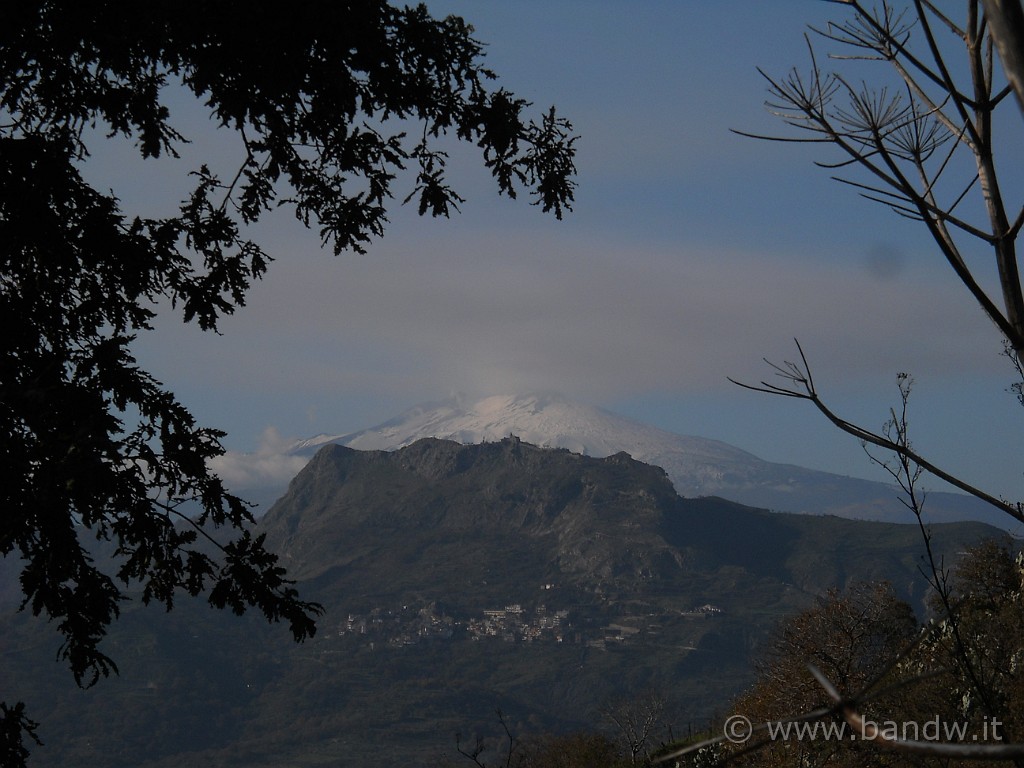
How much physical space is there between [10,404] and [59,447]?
2.01 ft

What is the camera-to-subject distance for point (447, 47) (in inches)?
340

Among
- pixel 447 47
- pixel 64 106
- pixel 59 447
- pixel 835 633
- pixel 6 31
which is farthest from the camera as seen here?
pixel 835 633

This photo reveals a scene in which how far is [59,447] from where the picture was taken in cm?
578

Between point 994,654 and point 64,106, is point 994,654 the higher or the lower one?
the lower one

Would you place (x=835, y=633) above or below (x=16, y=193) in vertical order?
below

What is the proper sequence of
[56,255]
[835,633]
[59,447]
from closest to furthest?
1. [59,447]
2. [56,255]
3. [835,633]

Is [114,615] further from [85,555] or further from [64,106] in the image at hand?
[64,106]

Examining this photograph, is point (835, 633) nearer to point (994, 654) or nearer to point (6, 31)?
point (994, 654)

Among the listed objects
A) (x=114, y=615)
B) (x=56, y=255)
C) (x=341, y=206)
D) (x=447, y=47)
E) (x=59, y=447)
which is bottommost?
(x=114, y=615)

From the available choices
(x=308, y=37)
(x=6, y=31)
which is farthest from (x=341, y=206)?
(x=6, y=31)

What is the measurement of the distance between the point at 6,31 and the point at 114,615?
416cm

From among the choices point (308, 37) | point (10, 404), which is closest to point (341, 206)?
point (308, 37)

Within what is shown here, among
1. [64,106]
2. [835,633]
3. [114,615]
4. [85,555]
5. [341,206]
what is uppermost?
[64,106]

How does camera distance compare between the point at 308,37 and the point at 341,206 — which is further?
the point at 341,206
